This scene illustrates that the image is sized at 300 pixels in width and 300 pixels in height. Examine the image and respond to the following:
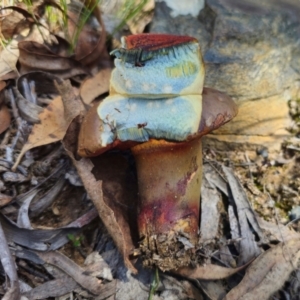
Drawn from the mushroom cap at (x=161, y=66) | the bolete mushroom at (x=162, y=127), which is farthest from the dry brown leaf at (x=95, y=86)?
the mushroom cap at (x=161, y=66)

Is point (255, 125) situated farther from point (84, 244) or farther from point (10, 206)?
point (10, 206)

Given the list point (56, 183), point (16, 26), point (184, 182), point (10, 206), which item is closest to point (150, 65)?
point (184, 182)

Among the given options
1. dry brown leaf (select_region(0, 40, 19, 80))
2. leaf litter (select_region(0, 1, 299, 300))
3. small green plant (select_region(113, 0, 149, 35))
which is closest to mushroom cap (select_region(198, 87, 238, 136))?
leaf litter (select_region(0, 1, 299, 300))

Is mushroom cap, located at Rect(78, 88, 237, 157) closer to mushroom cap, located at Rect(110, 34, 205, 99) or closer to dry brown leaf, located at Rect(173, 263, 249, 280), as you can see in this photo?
mushroom cap, located at Rect(110, 34, 205, 99)

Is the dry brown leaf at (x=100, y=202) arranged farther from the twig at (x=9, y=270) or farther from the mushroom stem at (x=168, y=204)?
the twig at (x=9, y=270)

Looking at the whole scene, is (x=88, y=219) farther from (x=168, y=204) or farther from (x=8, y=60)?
(x=8, y=60)

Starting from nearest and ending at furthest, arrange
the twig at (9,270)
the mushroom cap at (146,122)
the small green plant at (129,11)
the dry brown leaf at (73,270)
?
1. the mushroom cap at (146,122)
2. the twig at (9,270)
3. the dry brown leaf at (73,270)
4. the small green plant at (129,11)

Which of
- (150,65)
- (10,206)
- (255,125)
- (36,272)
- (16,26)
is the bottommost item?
(36,272)

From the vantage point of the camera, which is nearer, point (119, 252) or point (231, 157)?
point (119, 252)
